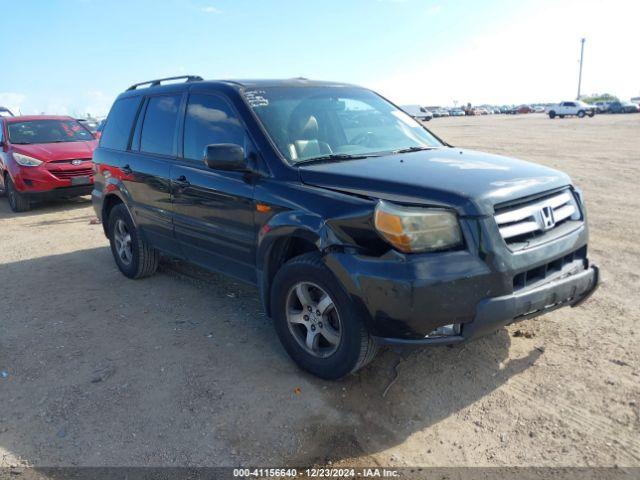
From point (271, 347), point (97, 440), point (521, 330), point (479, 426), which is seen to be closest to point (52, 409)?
point (97, 440)

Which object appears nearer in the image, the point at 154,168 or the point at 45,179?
the point at 154,168

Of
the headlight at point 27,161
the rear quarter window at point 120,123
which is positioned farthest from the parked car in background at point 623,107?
the rear quarter window at point 120,123

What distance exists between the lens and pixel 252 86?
4148 millimetres

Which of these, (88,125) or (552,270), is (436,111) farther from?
(552,270)

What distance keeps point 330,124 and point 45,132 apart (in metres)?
9.13

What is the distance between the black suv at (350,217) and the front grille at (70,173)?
5.82 metres

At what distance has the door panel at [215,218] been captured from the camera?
3855 mm

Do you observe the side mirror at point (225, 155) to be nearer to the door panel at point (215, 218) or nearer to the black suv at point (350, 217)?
the black suv at point (350, 217)

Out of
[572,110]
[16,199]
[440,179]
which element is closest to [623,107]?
[572,110]

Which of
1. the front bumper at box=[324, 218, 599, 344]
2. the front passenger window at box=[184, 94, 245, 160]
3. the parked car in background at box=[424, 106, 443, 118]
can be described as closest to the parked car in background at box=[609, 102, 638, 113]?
the parked car in background at box=[424, 106, 443, 118]

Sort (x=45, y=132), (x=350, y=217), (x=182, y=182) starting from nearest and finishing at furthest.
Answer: (x=350, y=217) < (x=182, y=182) < (x=45, y=132)

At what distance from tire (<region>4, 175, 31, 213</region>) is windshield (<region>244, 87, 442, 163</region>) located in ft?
26.2

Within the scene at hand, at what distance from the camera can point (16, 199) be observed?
10.2 meters

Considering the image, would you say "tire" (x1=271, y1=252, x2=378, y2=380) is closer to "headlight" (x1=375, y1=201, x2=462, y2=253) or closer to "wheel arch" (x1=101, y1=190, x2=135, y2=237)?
"headlight" (x1=375, y1=201, x2=462, y2=253)
